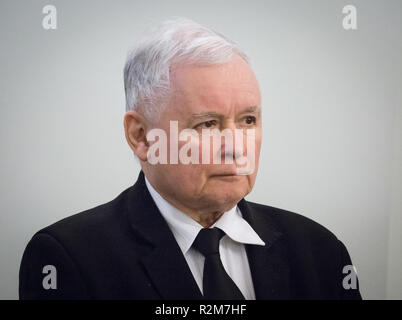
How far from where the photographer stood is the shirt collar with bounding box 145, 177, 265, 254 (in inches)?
61.9

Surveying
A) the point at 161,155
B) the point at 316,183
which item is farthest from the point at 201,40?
the point at 316,183

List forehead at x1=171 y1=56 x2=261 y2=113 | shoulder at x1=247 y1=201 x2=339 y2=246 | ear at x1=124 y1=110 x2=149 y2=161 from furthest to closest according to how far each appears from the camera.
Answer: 1. shoulder at x1=247 y1=201 x2=339 y2=246
2. ear at x1=124 y1=110 x2=149 y2=161
3. forehead at x1=171 y1=56 x2=261 y2=113

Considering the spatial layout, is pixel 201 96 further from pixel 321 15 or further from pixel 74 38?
pixel 321 15

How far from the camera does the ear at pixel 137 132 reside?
1535mm

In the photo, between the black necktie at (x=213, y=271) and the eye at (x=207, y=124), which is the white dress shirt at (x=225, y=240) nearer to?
the black necktie at (x=213, y=271)

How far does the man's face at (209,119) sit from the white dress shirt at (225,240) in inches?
2.0

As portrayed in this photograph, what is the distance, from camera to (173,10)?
1860mm

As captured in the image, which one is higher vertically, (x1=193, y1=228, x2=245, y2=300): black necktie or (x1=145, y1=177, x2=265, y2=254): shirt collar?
(x1=145, y1=177, x2=265, y2=254): shirt collar

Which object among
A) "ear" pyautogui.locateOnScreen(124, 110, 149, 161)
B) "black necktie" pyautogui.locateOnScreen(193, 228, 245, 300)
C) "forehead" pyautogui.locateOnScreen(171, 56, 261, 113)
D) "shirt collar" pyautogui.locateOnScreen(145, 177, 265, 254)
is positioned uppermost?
"forehead" pyautogui.locateOnScreen(171, 56, 261, 113)

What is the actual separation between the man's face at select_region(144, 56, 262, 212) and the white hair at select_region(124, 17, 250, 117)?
3cm

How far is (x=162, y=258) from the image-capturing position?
152 centimetres

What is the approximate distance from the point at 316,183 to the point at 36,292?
3.71 ft

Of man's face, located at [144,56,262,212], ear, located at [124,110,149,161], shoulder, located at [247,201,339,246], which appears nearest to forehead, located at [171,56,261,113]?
man's face, located at [144,56,262,212]

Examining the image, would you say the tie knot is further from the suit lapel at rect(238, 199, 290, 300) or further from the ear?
the ear
